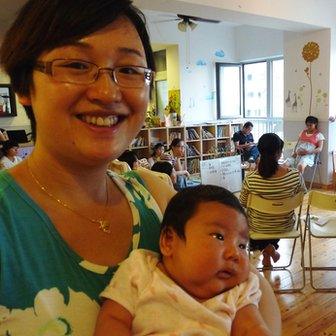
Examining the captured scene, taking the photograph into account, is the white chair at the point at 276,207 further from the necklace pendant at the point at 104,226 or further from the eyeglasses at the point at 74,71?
the eyeglasses at the point at 74,71

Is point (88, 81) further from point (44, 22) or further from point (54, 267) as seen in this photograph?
point (54, 267)

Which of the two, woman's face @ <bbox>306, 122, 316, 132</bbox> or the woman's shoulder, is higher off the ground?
the woman's shoulder

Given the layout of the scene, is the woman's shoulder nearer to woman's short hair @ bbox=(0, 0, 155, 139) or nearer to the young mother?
the young mother

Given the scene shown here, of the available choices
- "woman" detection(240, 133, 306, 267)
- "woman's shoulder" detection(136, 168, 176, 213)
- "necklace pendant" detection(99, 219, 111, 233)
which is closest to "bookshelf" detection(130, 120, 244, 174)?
"woman" detection(240, 133, 306, 267)

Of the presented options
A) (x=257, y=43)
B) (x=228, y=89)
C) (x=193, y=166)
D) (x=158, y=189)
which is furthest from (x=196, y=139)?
(x=158, y=189)

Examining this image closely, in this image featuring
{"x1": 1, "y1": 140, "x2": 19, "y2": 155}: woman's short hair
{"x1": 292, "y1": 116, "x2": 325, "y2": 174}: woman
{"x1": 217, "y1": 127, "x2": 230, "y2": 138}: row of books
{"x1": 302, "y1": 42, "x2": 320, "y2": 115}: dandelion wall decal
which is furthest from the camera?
{"x1": 217, "y1": 127, "x2": 230, "y2": 138}: row of books

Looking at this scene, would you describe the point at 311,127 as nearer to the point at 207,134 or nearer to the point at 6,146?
the point at 207,134

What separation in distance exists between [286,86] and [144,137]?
9.66ft

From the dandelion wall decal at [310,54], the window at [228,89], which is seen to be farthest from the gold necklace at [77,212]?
the window at [228,89]

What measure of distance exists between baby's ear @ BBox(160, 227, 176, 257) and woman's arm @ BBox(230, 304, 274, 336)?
0.70 feet

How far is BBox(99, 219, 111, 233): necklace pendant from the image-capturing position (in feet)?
2.93

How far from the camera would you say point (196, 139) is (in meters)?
8.62

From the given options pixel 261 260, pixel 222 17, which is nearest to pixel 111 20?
pixel 261 260

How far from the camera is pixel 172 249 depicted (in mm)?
955
